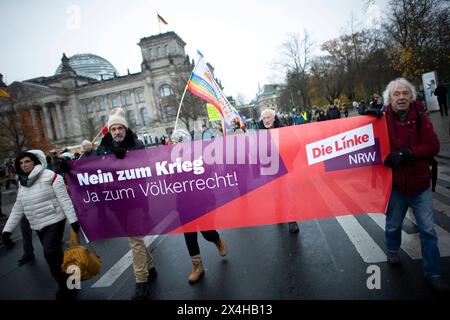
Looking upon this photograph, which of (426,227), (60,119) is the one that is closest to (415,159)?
(426,227)

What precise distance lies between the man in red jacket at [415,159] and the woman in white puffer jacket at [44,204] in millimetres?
3868

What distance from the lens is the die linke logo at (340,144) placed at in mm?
3561

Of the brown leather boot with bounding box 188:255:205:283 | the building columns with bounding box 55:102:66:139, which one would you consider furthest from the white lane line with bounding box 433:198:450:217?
the building columns with bounding box 55:102:66:139

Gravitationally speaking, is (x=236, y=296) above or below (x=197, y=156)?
below

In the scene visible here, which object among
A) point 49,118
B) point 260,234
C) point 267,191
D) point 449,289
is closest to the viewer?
point 449,289

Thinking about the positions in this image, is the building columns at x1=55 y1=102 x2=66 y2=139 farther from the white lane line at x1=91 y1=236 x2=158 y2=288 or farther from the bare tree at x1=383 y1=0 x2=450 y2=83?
the white lane line at x1=91 y1=236 x2=158 y2=288

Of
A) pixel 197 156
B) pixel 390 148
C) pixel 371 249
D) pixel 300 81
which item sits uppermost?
pixel 300 81

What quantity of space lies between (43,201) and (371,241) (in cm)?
447

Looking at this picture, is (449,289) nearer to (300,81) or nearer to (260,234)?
(260,234)

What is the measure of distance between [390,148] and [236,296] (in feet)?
7.83

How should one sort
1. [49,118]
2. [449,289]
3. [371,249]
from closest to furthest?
[449,289] < [371,249] < [49,118]

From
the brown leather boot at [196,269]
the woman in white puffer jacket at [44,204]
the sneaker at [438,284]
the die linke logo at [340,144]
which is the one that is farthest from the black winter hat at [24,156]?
the sneaker at [438,284]
